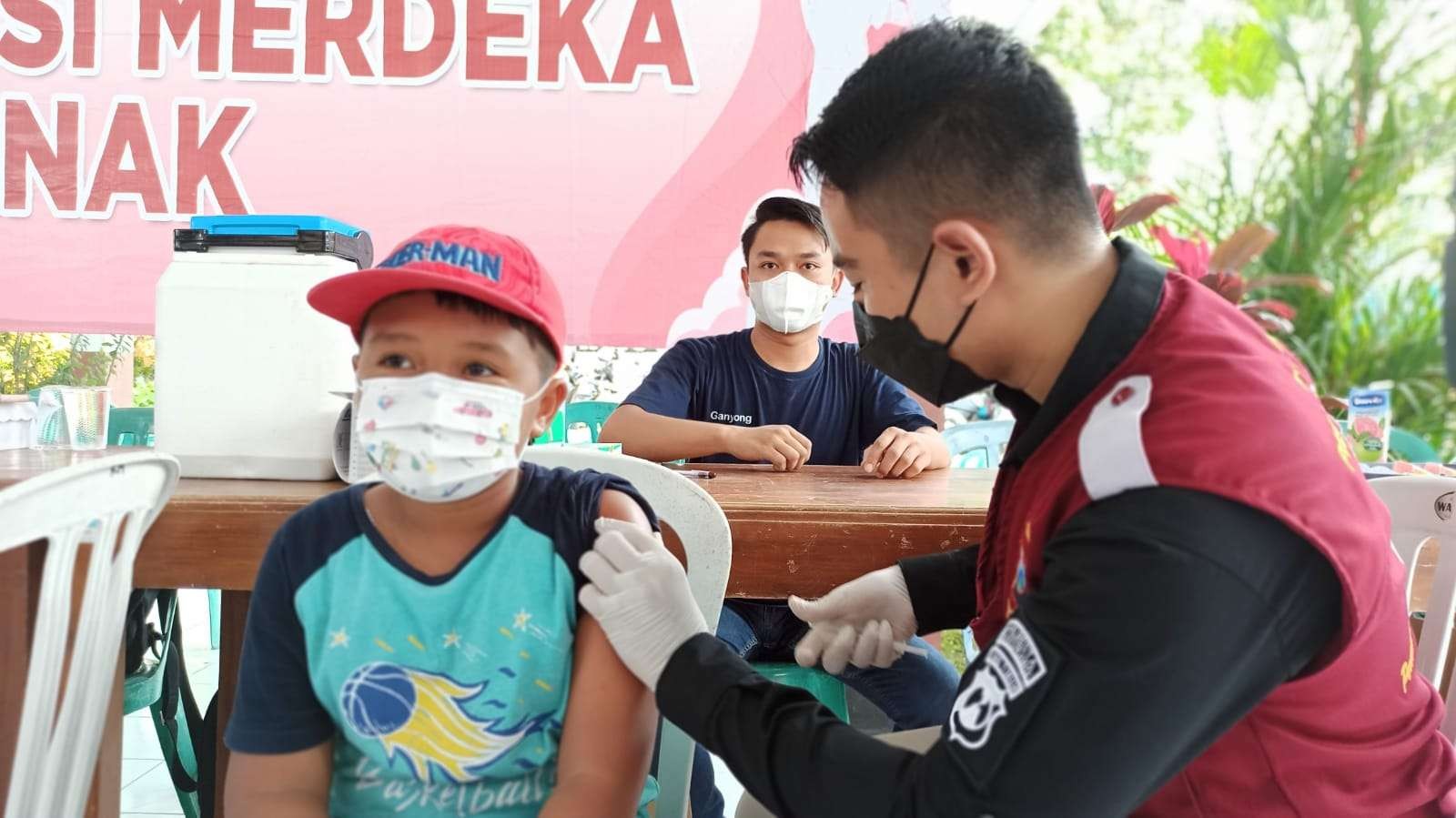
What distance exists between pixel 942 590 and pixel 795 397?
1215 millimetres

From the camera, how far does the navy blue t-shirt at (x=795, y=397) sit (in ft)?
8.56

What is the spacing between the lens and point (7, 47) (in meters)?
3.72

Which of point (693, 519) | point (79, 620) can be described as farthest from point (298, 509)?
point (693, 519)

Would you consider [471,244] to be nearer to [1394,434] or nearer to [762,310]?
[762,310]

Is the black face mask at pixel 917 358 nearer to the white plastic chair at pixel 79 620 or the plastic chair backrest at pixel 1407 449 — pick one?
the white plastic chair at pixel 79 620

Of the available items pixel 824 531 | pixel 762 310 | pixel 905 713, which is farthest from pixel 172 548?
pixel 762 310

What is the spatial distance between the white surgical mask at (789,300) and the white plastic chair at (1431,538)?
127cm

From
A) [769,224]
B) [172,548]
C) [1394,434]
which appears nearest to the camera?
[172,548]

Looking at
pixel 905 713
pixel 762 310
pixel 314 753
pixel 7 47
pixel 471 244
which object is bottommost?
pixel 905 713

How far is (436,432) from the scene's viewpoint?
1102mm

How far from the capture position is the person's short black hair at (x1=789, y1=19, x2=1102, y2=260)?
40.7 inches

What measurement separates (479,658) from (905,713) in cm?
107

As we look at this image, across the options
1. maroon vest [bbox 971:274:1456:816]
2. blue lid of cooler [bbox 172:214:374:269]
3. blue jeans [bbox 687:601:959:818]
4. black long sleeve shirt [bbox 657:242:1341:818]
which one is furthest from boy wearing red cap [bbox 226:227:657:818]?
blue jeans [bbox 687:601:959:818]

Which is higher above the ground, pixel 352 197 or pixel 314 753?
pixel 352 197
